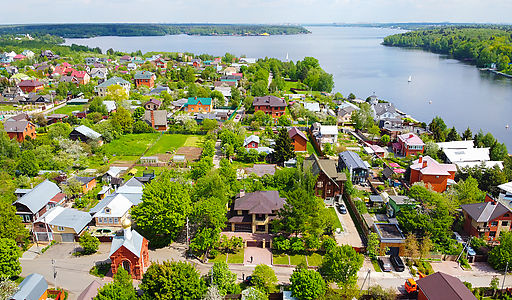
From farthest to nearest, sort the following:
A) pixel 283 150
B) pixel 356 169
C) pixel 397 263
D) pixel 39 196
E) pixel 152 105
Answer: pixel 152 105, pixel 283 150, pixel 356 169, pixel 39 196, pixel 397 263

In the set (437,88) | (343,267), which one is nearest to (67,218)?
(343,267)

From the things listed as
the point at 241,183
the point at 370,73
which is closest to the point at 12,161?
the point at 241,183

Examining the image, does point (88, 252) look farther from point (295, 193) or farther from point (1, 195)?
point (295, 193)

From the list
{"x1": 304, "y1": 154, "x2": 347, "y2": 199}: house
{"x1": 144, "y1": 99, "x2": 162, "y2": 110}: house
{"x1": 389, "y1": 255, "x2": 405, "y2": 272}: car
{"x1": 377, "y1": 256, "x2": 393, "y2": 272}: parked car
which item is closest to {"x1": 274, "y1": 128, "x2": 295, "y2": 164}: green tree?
{"x1": 304, "y1": 154, "x2": 347, "y2": 199}: house

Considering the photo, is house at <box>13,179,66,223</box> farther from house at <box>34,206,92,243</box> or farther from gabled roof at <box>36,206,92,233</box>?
house at <box>34,206,92,243</box>

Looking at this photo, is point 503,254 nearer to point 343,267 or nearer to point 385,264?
point 385,264
